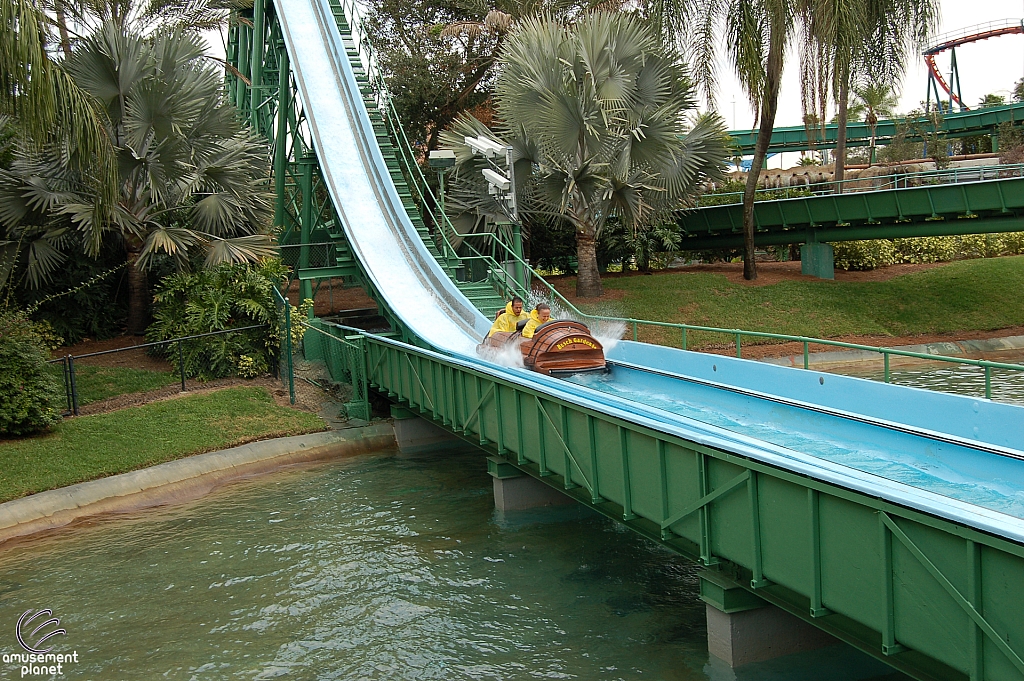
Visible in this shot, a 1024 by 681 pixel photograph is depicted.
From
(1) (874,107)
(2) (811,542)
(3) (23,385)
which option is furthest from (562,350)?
(1) (874,107)

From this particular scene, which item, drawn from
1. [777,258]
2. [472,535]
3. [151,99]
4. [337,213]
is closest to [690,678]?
[472,535]

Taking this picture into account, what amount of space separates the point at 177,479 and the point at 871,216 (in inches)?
868

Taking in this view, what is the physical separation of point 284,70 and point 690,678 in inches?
941

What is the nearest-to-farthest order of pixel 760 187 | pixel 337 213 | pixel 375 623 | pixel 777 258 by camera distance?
pixel 375 623, pixel 337 213, pixel 760 187, pixel 777 258

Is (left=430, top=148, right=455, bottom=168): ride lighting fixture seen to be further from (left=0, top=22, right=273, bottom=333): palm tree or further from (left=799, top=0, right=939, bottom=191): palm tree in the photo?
(left=799, top=0, right=939, bottom=191): palm tree

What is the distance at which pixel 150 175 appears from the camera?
18641 millimetres

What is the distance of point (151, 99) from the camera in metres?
18.5

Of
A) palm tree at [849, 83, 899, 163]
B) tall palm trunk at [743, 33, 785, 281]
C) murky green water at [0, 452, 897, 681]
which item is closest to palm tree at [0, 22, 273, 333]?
murky green water at [0, 452, 897, 681]

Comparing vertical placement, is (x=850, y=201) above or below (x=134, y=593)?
above

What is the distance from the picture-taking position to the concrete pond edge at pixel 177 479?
12820 millimetres

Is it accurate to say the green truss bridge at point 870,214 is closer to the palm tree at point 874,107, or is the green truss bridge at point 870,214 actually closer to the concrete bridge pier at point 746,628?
the palm tree at point 874,107

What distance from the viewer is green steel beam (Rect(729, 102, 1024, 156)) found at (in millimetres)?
51906

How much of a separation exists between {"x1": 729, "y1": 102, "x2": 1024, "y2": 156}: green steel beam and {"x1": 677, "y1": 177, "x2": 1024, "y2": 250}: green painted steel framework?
1726cm

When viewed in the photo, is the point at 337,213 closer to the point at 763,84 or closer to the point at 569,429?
the point at 763,84
